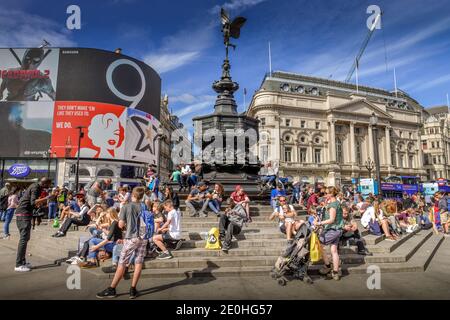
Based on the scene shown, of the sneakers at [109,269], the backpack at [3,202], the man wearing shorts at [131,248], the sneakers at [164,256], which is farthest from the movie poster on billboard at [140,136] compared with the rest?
the man wearing shorts at [131,248]

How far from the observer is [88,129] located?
125ft

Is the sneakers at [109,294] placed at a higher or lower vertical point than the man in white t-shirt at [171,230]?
lower

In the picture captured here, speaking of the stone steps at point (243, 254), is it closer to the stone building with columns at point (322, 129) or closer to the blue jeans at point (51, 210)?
the blue jeans at point (51, 210)

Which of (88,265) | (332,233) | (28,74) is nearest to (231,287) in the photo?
(332,233)

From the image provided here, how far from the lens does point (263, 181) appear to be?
12586 mm

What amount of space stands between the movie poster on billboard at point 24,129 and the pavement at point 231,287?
37.0 m

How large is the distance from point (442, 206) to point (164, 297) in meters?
14.7

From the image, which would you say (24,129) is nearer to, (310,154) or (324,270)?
(324,270)

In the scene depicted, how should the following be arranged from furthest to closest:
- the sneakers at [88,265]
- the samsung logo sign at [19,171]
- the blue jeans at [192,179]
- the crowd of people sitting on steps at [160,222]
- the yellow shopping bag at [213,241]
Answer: the samsung logo sign at [19,171]
the blue jeans at [192,179]
the yellow shopping bag at [213,241]
the sneakers at [88,265]
the crowd of people sitting on steps at [160,222]

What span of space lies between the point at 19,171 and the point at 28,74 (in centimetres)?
1321

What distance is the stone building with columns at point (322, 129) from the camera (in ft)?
189

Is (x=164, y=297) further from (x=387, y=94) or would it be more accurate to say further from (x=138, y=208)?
(x=387, y=94)
